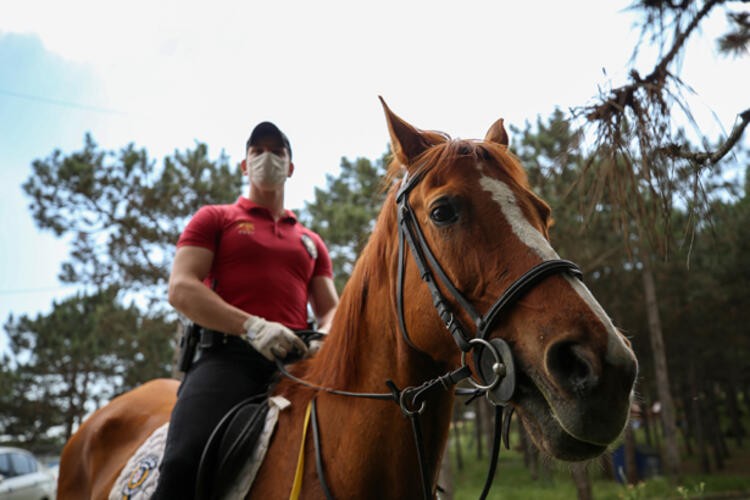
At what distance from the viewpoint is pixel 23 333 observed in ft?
97.8

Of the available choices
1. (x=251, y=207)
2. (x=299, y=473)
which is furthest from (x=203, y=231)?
(x=299, y=473)

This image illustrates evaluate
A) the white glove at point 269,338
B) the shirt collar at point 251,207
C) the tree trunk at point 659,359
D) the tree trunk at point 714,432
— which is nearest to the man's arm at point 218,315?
the white glove at point 269,338

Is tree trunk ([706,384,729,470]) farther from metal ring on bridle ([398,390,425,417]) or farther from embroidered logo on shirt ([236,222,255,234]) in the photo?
metal ring on bridle ([398,390,425,417])

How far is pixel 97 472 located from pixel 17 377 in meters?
30.5

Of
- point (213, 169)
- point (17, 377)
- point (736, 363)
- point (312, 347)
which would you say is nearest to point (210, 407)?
point (312, 347)

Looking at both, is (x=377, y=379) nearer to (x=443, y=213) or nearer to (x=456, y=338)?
(x=456, y=338)

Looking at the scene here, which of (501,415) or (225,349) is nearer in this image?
(501,415)

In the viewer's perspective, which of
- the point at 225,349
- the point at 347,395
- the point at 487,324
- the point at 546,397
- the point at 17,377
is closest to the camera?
the point at 546,397

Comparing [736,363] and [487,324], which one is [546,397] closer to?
[487,324]

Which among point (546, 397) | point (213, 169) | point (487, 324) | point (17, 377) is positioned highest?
point (213, 169)

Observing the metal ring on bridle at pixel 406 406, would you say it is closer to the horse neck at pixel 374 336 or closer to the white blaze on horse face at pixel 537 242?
the horse neck at pixel 374 336

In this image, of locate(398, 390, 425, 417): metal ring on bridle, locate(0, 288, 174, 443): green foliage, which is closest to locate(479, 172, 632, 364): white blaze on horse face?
locate(398, 390, 425, 417): metal ring on bridle

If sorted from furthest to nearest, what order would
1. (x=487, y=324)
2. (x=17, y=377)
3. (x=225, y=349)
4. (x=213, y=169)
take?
1. (x=17, y=377)
2. (x=213, y=169)
3. (x=225, y=349)
4. (x=487, y=324)

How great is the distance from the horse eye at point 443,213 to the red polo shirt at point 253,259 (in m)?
1.31
